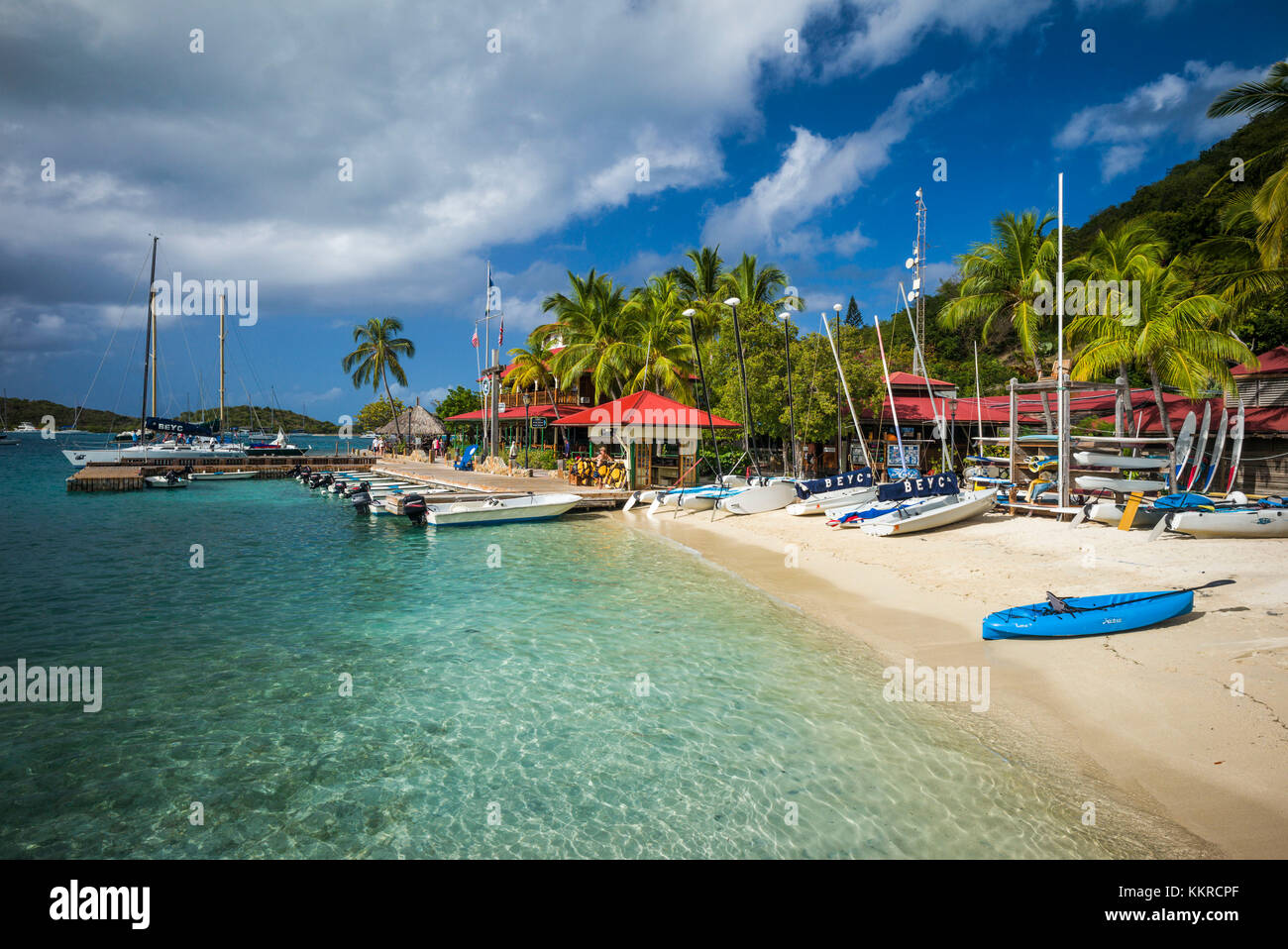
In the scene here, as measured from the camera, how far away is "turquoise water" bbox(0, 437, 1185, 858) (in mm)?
5000

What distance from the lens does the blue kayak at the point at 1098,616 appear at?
807cm

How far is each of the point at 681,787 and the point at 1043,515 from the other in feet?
49.3

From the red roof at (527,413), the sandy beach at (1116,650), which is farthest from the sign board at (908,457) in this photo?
the red roof at (527,413)

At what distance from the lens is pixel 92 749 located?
20.9 feet

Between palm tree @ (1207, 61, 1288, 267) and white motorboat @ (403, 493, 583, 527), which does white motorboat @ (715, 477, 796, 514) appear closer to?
white motorboat @ (403, 493, 583, 527)

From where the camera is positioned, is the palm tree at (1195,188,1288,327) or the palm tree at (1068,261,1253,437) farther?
the palm tree at (1195,188,1288,327)

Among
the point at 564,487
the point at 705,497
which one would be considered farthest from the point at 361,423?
the point at 705,497

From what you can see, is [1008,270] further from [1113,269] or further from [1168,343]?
[1168,343]

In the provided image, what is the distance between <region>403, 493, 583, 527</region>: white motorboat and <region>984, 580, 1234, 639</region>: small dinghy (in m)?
15.6

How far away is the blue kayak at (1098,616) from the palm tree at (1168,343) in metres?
11.0

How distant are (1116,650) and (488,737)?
7.43 meters

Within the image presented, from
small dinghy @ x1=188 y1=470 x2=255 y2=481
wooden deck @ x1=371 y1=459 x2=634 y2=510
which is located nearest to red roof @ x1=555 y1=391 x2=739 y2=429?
wooden deck @ x1=371 y1=459 x2=634 y2=510
